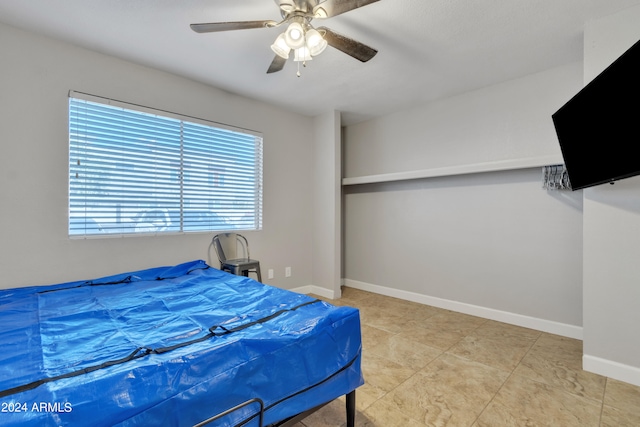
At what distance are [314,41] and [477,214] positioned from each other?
265 centimetres

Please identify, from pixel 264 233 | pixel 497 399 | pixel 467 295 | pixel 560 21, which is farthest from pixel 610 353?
pixel 264 233

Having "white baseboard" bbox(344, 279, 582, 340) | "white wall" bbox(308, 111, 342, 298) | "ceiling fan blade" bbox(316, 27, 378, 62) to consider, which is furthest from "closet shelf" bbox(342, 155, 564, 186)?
"ceiling fan blade" bbox(316, 27, 378, 62)

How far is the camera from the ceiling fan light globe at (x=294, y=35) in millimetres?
1776

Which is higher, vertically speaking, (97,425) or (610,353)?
(97,425)

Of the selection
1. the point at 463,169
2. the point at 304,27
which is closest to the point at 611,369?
the point at 463,169

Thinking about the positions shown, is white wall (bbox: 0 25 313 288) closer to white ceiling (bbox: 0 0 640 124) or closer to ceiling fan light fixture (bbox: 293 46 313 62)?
white ceiling (bbox: 0 0 640 124)

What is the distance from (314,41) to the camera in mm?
1865

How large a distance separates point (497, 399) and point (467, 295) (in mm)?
1710

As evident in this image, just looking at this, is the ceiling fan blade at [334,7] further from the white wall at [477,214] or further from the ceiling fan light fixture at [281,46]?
the white wall at [477,214]

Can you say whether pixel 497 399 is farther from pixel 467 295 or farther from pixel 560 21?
pixel 560 21

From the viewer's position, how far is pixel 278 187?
13.0 feet

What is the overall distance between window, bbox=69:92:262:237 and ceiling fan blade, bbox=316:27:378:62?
1.88 meters

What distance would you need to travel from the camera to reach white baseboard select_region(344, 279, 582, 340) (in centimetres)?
282

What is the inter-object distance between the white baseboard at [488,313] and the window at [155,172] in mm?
2066
